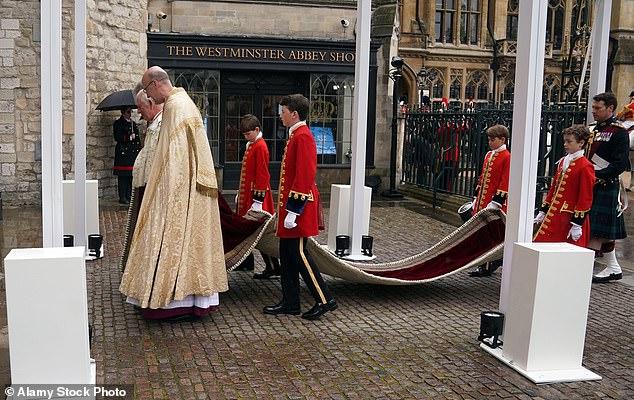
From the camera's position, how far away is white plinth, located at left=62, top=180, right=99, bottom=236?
8.95 metres

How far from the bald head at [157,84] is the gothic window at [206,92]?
1022 cm

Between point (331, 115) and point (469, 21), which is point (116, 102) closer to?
point (331, 115)

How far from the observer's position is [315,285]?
20.6 feet

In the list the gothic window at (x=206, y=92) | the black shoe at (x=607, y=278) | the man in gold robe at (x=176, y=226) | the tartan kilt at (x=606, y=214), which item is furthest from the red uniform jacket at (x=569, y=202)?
the gothic window at (x=206, y=92)

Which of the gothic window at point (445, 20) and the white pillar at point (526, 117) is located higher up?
the gothic window at point (445, 20)

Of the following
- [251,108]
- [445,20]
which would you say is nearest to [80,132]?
[251,108]

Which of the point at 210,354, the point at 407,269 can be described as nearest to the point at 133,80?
the point at 407,269

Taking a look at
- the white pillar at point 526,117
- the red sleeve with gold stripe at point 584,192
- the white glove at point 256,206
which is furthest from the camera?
the white glove at point 256,206

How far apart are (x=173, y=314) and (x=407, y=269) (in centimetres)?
247

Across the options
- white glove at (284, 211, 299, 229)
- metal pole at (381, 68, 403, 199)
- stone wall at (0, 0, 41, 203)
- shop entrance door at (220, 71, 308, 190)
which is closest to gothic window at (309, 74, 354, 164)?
shop entrance door at (220, 71, 308, 190)

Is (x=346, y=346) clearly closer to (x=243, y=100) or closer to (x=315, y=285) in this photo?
(x=315, y=285)

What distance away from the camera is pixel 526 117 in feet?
17.5

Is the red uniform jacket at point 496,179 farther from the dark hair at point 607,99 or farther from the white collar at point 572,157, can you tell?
the dark hair at point 607,99

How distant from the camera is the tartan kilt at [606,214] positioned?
8.01 metres
